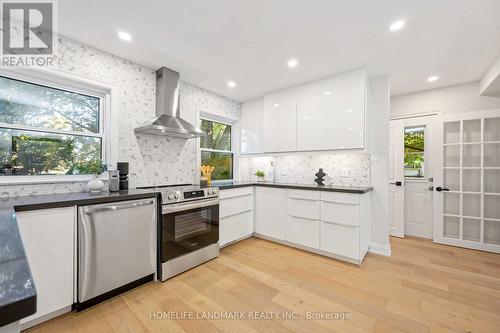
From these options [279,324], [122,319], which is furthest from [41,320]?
[279,324]

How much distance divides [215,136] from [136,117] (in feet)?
4.99

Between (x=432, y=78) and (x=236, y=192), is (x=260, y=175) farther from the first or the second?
(x=432, y=78)

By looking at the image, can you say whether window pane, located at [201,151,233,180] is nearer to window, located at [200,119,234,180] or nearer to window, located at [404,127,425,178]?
window, located at [200,119,234,180]

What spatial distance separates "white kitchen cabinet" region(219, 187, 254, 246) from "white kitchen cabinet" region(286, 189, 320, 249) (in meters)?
0.68

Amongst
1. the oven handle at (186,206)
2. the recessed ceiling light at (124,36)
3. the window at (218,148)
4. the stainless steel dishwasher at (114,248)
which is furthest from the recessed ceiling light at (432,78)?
the stainless steel dishwasher at (114,248)

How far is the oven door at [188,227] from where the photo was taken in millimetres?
2240

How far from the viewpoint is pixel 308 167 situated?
3.63m

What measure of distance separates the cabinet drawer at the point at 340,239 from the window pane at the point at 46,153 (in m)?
2.90

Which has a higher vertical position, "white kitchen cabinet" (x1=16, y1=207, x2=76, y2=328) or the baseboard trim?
"white kitchen cabinet" (x1=16, y1=207, x2=76, y2=328)

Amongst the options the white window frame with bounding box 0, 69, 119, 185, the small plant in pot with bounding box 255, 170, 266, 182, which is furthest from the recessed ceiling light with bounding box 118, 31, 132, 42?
the small plant in pot with bounding box 255, 170, 266, 182

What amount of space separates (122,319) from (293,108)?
3323 mm

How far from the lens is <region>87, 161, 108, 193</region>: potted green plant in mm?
2082

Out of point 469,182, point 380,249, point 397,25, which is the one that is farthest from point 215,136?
point 469,182

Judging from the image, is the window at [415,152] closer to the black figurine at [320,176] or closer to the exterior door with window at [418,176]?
the exterior door with window at [418,176]
